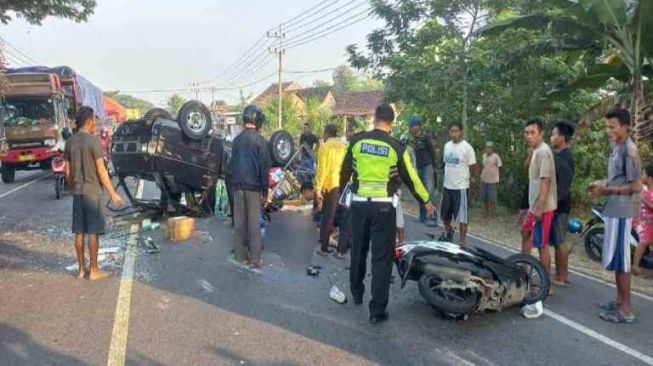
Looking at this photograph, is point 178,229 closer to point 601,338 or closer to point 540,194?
point 540,194

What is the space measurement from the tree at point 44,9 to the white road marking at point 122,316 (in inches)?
282

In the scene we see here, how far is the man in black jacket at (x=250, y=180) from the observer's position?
648cm

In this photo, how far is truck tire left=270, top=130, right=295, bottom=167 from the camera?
1100cm

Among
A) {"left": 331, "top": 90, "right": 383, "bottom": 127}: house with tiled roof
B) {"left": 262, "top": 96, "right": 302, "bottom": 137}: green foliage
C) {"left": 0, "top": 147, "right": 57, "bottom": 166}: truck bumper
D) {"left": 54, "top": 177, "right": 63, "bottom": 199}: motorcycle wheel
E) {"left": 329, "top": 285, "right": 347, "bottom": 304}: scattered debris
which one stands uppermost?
{"left": 331, "top": 90, "right": 383, "bottom": 127}: house with tiled roof

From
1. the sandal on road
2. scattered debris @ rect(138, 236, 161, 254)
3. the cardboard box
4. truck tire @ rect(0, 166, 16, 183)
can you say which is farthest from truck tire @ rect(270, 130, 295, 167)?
truck tire @ rect(0, 166, 16, 183)

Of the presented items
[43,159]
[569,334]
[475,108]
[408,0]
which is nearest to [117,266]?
[569,334]

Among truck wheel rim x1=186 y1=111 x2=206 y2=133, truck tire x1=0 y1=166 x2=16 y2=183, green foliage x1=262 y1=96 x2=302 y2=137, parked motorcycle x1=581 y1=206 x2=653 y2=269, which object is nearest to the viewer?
parked motorcycle x1=581 y1=206 x2=653 y2=269

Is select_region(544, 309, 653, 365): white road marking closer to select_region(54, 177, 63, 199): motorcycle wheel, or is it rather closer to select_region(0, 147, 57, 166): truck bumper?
select_region(54, 177, 63, 199): motorcycle wheel

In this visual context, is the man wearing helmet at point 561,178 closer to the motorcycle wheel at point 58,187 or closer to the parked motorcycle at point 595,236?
the parked motorcycle at point 595,236

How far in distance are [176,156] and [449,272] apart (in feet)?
19.9

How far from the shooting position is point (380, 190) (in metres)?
4.69

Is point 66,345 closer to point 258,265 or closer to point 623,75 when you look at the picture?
point 258,265

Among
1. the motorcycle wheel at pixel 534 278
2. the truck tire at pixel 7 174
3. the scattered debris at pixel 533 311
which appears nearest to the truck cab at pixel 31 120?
the truck tire at pixel 7 174

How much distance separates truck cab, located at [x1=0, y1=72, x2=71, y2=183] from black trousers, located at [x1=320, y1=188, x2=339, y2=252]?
12006 mm
